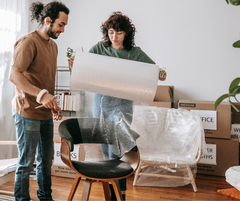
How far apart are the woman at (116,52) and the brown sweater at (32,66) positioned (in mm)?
307

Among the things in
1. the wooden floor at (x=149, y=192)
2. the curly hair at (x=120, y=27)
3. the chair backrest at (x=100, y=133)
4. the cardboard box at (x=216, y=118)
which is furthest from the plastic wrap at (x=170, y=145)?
the curly hair at (x=120, y=27)

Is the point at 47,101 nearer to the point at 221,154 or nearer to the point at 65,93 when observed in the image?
the point at 65,93

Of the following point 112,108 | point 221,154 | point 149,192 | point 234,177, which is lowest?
point 149,192

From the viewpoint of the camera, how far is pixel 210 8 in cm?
259

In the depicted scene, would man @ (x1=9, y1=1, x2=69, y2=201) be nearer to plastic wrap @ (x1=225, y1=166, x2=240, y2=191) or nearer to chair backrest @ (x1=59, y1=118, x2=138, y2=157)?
chair backrest @ (x1=59, y1=118, x2=138, y2=157)

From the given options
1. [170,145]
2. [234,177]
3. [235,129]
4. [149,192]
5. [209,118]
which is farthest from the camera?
[235,129]

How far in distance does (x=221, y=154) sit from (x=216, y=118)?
0.39 m

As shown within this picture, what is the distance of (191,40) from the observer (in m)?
2.67

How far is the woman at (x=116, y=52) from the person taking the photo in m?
1.28

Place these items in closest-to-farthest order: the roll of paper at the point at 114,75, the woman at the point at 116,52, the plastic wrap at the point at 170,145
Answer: the roll of paper at the point at 114,75 → the woman at the point at 116,52 → the plastic wrap at the point at 170,145

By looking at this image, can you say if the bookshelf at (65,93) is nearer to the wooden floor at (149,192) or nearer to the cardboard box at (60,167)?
the cardboard box at (60,167)

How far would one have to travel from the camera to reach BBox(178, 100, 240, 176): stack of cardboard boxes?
223cm

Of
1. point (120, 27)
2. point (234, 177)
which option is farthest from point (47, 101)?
point (234, 177)

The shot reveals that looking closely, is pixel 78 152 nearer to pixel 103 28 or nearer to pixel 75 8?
pixel 103 28
